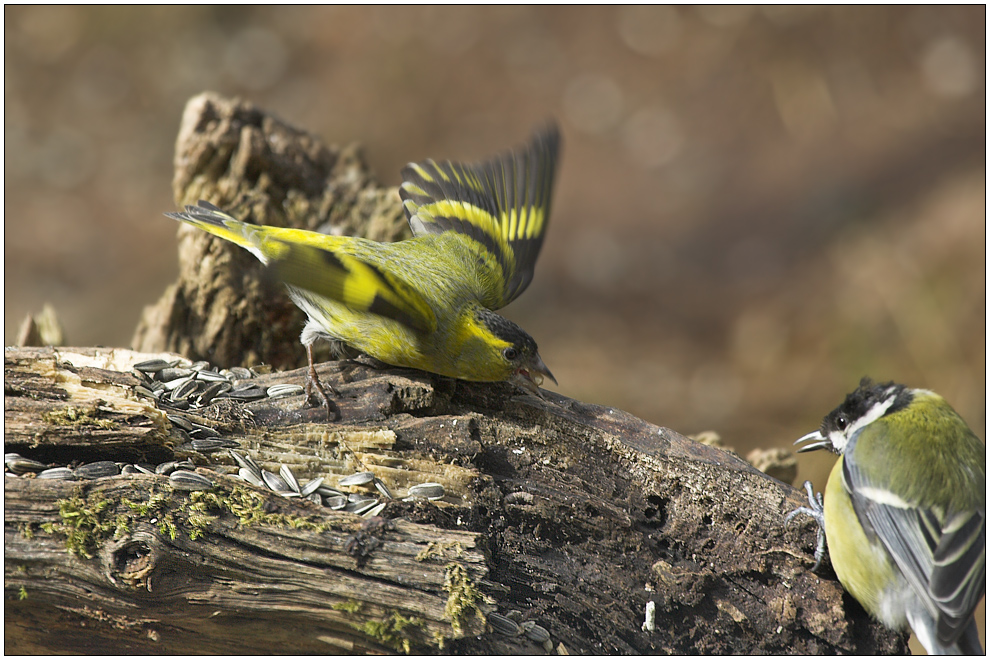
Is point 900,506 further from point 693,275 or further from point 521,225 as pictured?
point 693,275

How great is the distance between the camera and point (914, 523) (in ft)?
10.1

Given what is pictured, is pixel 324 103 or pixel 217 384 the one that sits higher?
pixel 324 103

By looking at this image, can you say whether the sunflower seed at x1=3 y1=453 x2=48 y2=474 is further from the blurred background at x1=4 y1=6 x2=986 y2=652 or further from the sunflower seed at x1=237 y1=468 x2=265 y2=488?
the blurred background at x1=4 y1=6 x2=986 y2=652

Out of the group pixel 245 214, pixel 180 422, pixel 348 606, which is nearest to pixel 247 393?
pixel 180 422

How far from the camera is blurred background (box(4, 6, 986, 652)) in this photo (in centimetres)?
860

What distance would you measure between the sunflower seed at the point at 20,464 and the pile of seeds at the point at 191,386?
0.53 m

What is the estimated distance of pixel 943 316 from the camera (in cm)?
824

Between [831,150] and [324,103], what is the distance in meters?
7.52

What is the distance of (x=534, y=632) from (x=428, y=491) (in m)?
0.75

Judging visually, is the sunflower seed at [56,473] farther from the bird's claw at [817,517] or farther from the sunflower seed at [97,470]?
the bird's claw at [817,517]

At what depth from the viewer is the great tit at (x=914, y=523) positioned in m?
2.94

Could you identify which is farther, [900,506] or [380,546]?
[900,506]

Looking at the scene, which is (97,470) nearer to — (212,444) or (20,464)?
(20,464)

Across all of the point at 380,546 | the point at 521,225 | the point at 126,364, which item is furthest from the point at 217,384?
the point at 521,225
